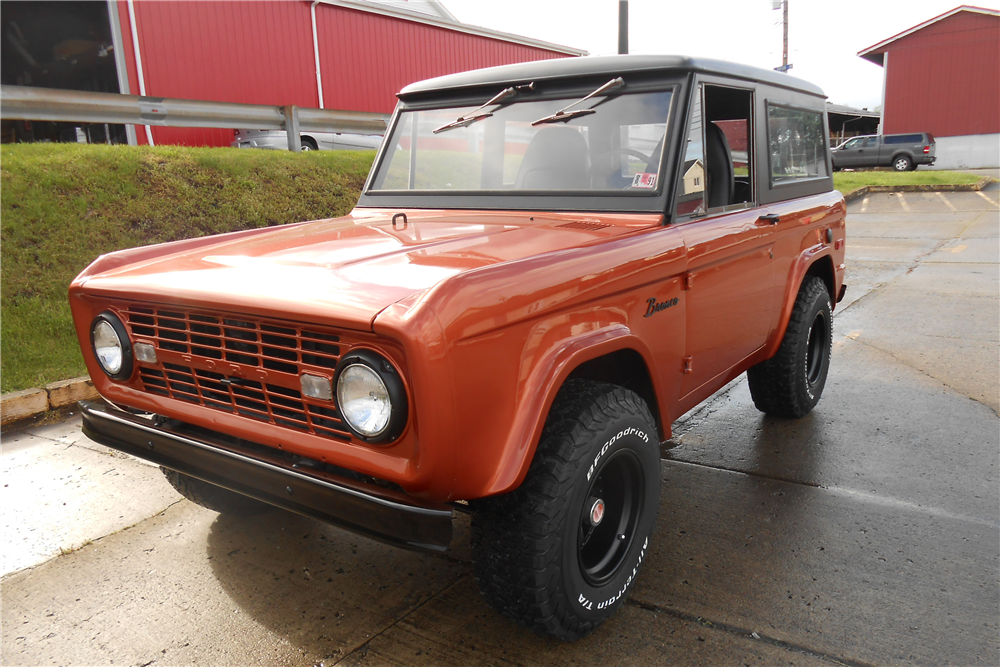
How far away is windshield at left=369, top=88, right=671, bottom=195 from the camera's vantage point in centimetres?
282

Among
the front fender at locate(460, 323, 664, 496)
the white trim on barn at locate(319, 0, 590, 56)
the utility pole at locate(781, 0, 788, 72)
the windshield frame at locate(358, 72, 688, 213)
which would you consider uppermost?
the utility pole at locate(781, 0, 788, 72)

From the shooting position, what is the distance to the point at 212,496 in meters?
2.99

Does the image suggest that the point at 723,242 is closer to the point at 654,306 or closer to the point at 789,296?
the point at 654,306

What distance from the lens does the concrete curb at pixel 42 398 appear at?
4.26 metres

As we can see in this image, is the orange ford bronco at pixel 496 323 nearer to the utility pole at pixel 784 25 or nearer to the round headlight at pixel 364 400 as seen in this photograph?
the round headlight at pixel 364 400

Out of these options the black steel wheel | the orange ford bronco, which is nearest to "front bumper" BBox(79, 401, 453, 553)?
the orange ford bronco

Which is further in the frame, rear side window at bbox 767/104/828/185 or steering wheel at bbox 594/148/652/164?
rear side window at bbox 767/104/828/185

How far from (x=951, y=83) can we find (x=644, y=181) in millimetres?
32162

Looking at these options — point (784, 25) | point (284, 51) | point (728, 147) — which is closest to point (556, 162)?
point (728, 147)

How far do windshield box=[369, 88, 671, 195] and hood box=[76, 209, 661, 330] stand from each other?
206 mm

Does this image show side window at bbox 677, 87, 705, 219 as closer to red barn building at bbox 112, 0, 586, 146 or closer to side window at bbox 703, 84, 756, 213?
side window at bbox 703, 84, 756, 213

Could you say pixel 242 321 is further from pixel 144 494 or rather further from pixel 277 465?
pixel 144 494

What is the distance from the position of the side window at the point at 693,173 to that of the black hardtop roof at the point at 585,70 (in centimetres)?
16

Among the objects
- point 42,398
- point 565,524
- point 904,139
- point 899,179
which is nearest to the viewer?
point 565,524
